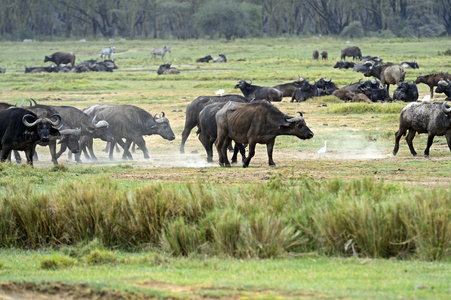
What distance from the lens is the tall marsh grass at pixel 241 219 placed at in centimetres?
764

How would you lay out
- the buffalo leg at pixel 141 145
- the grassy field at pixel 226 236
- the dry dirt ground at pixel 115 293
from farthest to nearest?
the buffalo leg at pixel 141 145, the grassy field at pixel 226 236, the dry dirt ground at pixel 115 293

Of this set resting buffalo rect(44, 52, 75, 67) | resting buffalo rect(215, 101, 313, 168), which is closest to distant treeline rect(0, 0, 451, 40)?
resting buffalo rect(44, 52, 75, 67)

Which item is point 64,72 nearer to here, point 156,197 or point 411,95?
point 411,95

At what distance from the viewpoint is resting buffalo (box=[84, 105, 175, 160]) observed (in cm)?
1822

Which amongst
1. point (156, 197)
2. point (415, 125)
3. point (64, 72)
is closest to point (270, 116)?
point (415, 125)

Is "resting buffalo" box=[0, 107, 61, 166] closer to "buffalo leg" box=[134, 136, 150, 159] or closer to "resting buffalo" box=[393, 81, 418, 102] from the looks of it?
"buffalo leg" box=[134, 136, 150, 159]

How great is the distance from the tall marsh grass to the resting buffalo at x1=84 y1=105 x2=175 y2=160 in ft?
28.1

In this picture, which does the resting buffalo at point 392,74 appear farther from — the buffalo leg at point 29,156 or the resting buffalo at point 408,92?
the buffalo leg at point 29,156

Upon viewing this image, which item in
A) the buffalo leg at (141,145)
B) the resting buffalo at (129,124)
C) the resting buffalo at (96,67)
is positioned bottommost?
the resting buffalo at (96,67)

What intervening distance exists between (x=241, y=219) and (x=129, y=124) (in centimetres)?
1067

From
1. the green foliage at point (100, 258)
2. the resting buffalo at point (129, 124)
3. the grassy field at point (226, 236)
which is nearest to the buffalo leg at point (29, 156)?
the grassy field at point (226, 236)

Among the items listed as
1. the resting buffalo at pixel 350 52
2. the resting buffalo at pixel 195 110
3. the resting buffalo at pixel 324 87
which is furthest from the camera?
the resting buffalo at pixel 350 52

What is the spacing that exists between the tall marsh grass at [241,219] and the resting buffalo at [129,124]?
28.1ft

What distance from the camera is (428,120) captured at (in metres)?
15.7
